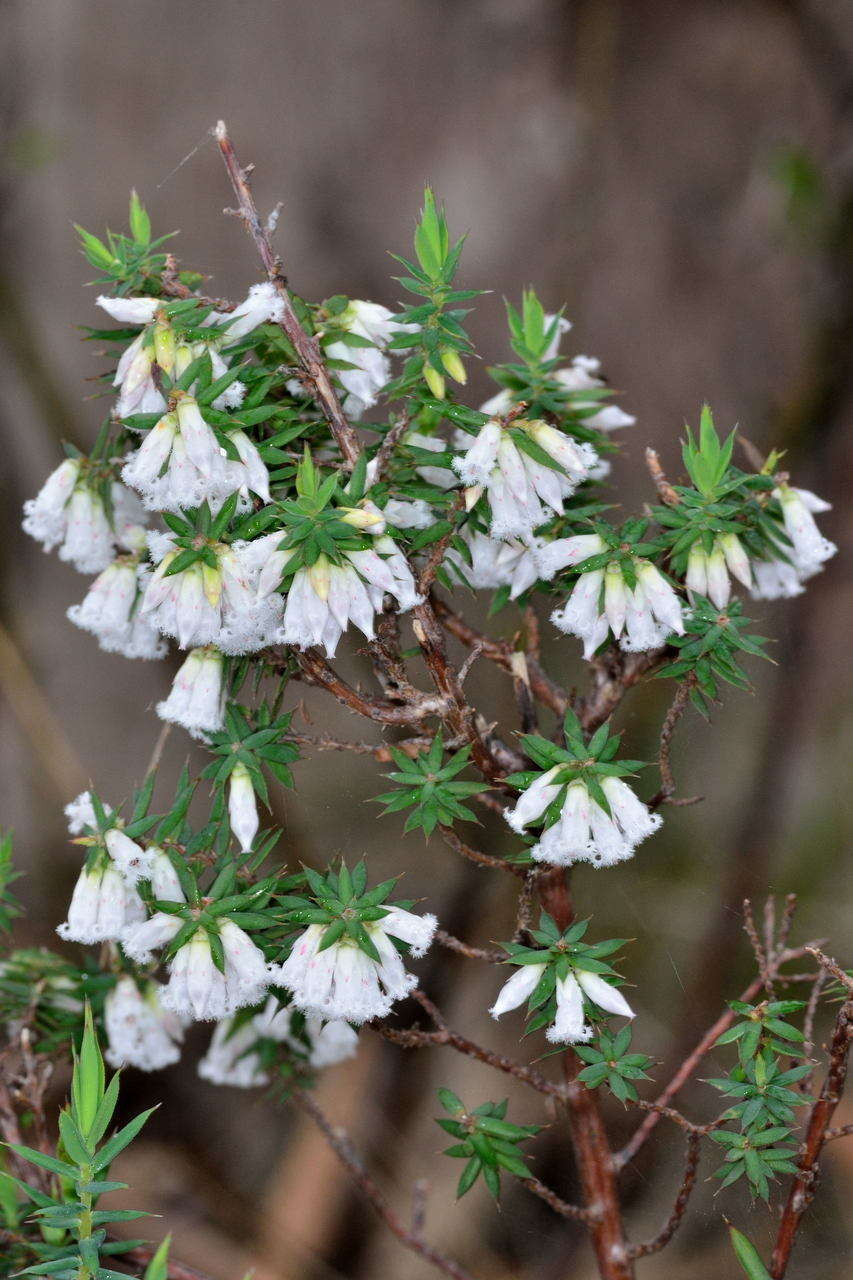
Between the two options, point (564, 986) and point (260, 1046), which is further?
point (260, 1046)

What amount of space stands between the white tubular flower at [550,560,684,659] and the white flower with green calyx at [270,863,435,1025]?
0.59ft

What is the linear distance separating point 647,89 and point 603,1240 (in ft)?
4.24

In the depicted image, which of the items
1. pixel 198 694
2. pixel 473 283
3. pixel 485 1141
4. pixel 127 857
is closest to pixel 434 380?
pixel 198 694

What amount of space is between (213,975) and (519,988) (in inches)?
6.6

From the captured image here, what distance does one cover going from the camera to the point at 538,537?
69cm

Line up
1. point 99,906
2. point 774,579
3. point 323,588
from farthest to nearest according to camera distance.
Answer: point 774,579, point 99,906, point 323,588

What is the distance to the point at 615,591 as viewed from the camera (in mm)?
623

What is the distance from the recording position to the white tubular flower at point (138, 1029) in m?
0.81

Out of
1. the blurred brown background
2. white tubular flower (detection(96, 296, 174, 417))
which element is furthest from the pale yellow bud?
the blurred brown background

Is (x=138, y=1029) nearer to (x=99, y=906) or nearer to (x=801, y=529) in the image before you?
(x=99, y=906)

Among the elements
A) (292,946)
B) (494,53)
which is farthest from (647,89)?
(292,946)

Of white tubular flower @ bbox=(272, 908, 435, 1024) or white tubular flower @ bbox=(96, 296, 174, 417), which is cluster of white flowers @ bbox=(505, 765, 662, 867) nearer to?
white tubular flower @ bbox=(272, 908, 435, 1024)

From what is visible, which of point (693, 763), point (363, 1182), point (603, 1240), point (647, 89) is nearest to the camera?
point (603, 1240)

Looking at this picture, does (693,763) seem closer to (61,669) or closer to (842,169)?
(842,169)
